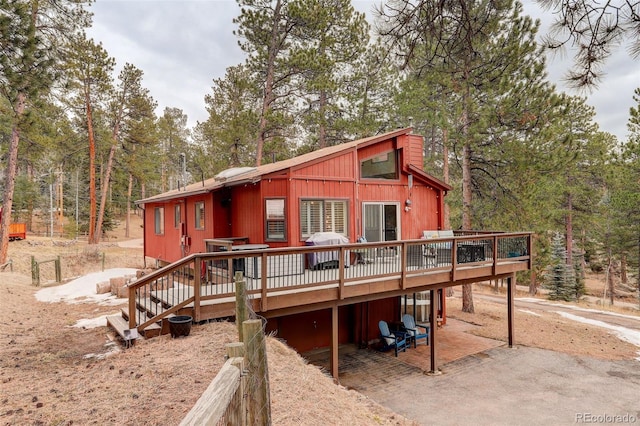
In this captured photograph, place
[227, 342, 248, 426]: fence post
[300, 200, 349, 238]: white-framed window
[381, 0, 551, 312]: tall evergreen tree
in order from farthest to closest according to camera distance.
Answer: [381, 0, 551, 312]: tall evergreen tree
[300, 200, 349, 238]: white-framed window
[227, 342, 248, 426]: fence post

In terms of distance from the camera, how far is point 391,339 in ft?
34.5

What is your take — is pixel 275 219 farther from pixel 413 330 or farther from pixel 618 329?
pixel 618 329

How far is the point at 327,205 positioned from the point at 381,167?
2.40 m

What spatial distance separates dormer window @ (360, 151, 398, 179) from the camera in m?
11.0

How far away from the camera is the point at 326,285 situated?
7.45 meters

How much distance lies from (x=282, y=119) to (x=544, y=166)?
10758 mm

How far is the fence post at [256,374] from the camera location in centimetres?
290

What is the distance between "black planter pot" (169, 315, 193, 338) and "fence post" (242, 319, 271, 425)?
3.04 m

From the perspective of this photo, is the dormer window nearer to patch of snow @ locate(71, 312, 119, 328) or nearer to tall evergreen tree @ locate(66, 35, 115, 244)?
patch of snow @ locate(71, 312, 119, 328)

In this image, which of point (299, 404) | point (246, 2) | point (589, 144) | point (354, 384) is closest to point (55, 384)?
point (299, 404)

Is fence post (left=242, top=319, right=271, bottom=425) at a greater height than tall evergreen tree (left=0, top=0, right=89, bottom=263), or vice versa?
tall evergreen tree (left=0, top=0, right=89, bottom=263)

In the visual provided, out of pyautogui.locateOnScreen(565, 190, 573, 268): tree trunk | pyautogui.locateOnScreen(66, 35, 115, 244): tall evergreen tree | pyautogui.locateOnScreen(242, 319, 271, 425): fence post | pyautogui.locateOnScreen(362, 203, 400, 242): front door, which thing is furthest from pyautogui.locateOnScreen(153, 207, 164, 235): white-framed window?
pyautogui.locateOnScreen(565, 190, 573, 268): tree trunk

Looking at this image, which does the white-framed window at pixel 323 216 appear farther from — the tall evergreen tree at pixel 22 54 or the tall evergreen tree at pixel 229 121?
the tall evergreen tree at pixel 229 121

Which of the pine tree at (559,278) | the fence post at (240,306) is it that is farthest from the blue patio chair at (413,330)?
the pine tree at (559,278)
